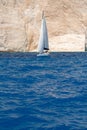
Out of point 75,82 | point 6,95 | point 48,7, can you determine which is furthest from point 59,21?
point 6,95

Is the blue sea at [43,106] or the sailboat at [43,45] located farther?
the sailboat at [43,45]

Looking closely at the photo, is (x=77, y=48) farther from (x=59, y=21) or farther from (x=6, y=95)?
(x=6, y=95)

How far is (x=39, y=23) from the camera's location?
220 ft

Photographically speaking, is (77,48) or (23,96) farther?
(77,48)

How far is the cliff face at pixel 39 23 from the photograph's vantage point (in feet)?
212

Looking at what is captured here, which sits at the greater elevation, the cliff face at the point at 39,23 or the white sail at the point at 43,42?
the cliff face at the point at 39,23

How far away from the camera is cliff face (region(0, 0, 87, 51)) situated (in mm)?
64750

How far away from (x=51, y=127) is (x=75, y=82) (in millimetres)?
9845

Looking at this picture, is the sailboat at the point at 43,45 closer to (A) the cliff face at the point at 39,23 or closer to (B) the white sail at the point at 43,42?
(B) the white sail at the point at 43,42

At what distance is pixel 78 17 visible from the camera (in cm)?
6856

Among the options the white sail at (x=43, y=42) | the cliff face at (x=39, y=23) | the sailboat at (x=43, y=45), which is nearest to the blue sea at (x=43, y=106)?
the sailboat at (x=43, y=45)

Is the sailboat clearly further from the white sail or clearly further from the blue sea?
the blue sea

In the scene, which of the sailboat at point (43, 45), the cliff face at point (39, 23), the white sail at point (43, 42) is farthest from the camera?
the cliff face at point (39, 23)

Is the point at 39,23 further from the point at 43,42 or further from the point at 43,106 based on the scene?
the point at 43,106
